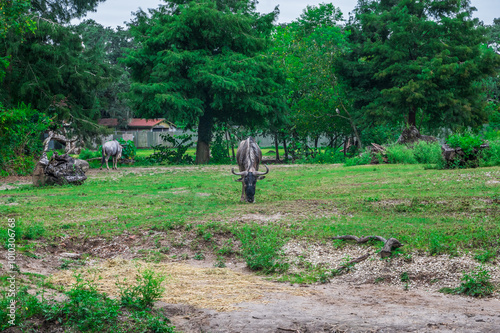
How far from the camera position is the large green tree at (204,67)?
28.2m

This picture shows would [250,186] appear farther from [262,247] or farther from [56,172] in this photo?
[56,172]

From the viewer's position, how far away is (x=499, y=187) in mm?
12734

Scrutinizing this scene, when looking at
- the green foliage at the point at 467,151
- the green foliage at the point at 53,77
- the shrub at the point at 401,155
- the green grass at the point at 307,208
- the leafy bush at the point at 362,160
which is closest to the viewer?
the green grass at the point at 307,208

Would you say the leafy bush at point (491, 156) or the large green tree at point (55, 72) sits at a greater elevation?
the large green tree at point (55, 72)

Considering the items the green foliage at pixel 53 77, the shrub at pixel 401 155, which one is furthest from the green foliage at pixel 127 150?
the shrub at pixel 401 155

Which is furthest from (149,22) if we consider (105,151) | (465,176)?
(465,176)

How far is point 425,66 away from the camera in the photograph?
1113 inches

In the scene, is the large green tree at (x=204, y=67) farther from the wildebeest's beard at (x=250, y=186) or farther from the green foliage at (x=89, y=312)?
the green foliage at (x=89, y=312)

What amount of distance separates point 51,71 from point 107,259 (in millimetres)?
20915

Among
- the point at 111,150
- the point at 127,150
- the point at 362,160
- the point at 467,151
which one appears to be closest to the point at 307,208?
the point at 467,151

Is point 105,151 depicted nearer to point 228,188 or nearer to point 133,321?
point 228,188

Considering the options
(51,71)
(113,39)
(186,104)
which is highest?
(113,39)

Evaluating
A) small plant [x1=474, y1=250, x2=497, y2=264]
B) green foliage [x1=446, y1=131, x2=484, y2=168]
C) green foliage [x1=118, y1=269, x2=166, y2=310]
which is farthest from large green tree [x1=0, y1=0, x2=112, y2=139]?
small plant [x1=474, y1=250, x2=497, y2=264]

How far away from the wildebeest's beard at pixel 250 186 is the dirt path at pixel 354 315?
632cm
